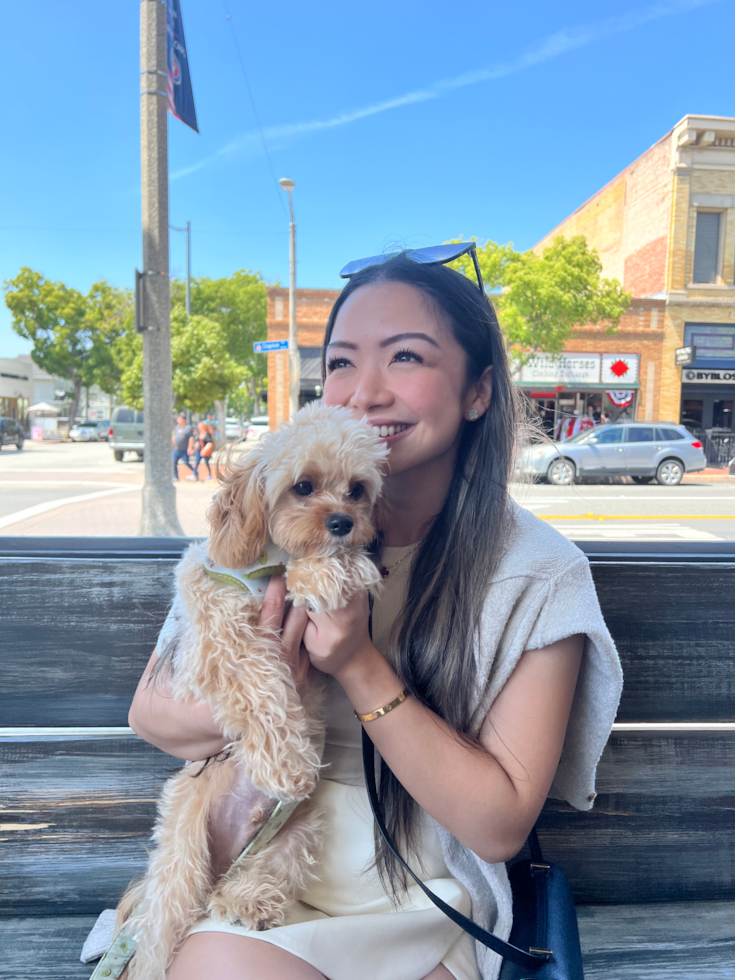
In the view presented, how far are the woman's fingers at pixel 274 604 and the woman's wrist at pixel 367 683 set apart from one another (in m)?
0.18

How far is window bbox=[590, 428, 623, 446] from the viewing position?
16.6 meters

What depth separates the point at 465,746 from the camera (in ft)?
4.02

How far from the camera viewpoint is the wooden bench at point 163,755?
5.69 feet

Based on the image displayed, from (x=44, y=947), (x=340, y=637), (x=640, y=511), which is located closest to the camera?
(x=340, y=637)

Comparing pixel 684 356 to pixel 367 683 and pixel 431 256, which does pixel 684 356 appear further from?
pixel 367 683

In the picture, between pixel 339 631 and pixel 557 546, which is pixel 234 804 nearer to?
pixel 339 631

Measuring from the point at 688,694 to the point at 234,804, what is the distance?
1.24 m

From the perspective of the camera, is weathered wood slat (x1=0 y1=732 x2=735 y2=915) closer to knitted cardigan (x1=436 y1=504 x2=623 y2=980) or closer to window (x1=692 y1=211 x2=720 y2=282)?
knitted cardigan (x1=436 y1=504 x2=623 y2=980)

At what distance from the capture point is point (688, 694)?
179 centimetres

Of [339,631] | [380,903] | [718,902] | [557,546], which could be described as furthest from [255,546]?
[718,902]

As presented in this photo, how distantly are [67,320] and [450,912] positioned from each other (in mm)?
44327

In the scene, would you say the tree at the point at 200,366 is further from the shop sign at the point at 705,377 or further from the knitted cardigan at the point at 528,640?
the knitted cardigan at the point at 528,640

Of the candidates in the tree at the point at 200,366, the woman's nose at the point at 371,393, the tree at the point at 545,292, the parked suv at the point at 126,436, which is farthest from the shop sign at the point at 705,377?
the woman's nose at the point at 371,393

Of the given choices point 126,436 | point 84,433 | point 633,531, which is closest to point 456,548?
point 633,531
